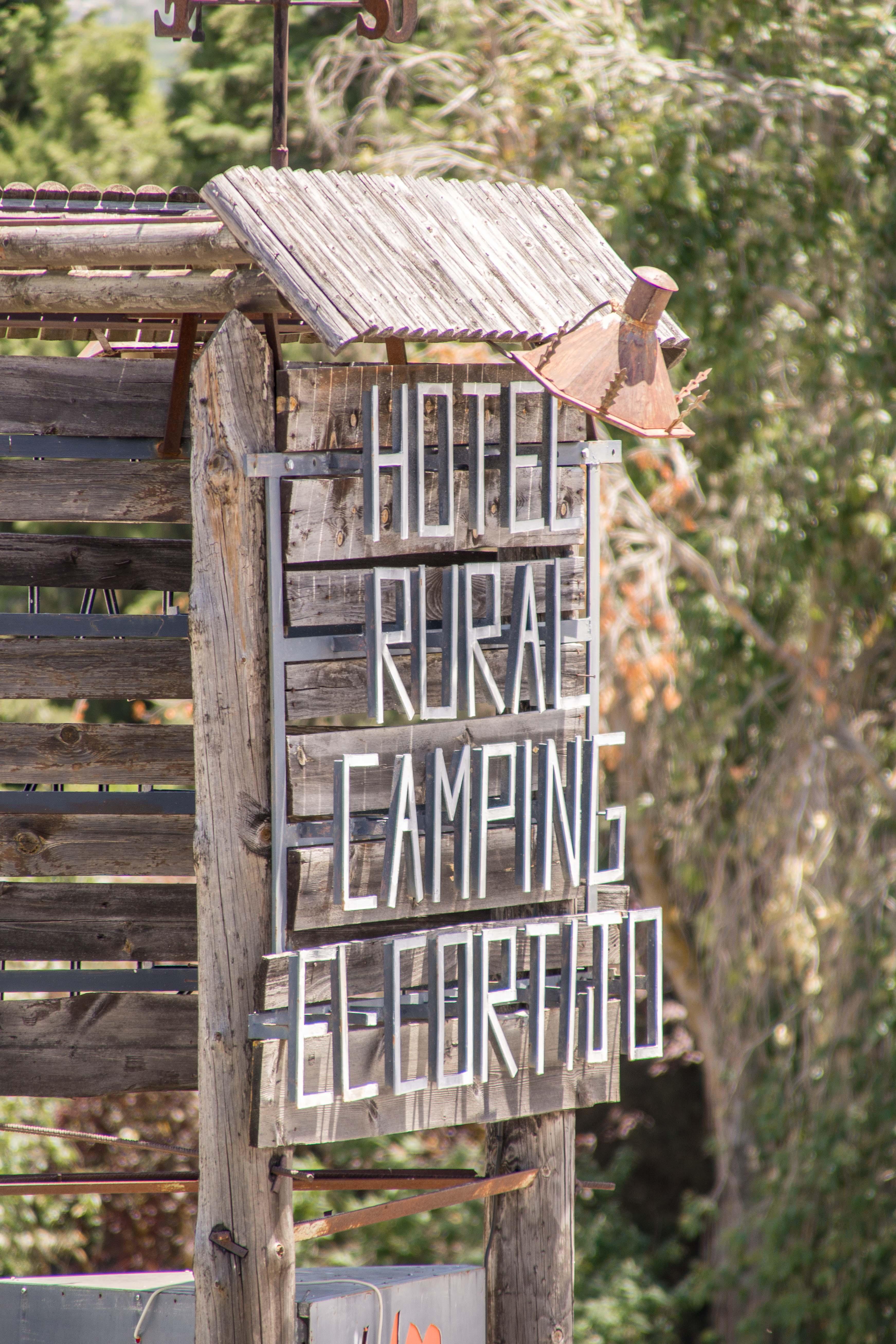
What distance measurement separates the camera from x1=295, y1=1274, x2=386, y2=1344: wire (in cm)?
320

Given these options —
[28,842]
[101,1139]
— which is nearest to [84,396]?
[28,842]

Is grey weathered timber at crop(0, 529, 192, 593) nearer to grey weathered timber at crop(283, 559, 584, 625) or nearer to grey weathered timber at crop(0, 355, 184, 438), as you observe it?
grey weathered timber at crop(0, 355, 184, 438)

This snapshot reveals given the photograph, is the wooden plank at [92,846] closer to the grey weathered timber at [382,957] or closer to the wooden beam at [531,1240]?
the grey weathered timber at [382,957]

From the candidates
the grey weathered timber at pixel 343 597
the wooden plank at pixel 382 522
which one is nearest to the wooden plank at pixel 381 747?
the grey weathered timber at pixel 343 597

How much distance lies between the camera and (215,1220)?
2875 millimetres

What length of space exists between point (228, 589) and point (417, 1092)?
3.64 ft

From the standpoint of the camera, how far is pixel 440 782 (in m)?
3.06

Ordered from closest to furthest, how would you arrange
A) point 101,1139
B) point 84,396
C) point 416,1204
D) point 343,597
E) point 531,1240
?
point 343,597 → point 416,1204 → point 101,1139 → point 531,1240 → point 84,396

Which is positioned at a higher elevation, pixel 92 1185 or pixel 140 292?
pixel 140 292

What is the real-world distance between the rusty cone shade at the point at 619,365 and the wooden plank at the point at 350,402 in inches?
7.8

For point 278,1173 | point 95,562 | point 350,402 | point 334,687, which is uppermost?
point 350,402

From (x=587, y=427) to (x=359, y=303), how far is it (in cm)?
91

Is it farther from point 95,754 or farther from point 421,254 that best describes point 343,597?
point 95,754

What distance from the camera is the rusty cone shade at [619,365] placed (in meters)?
3.00
